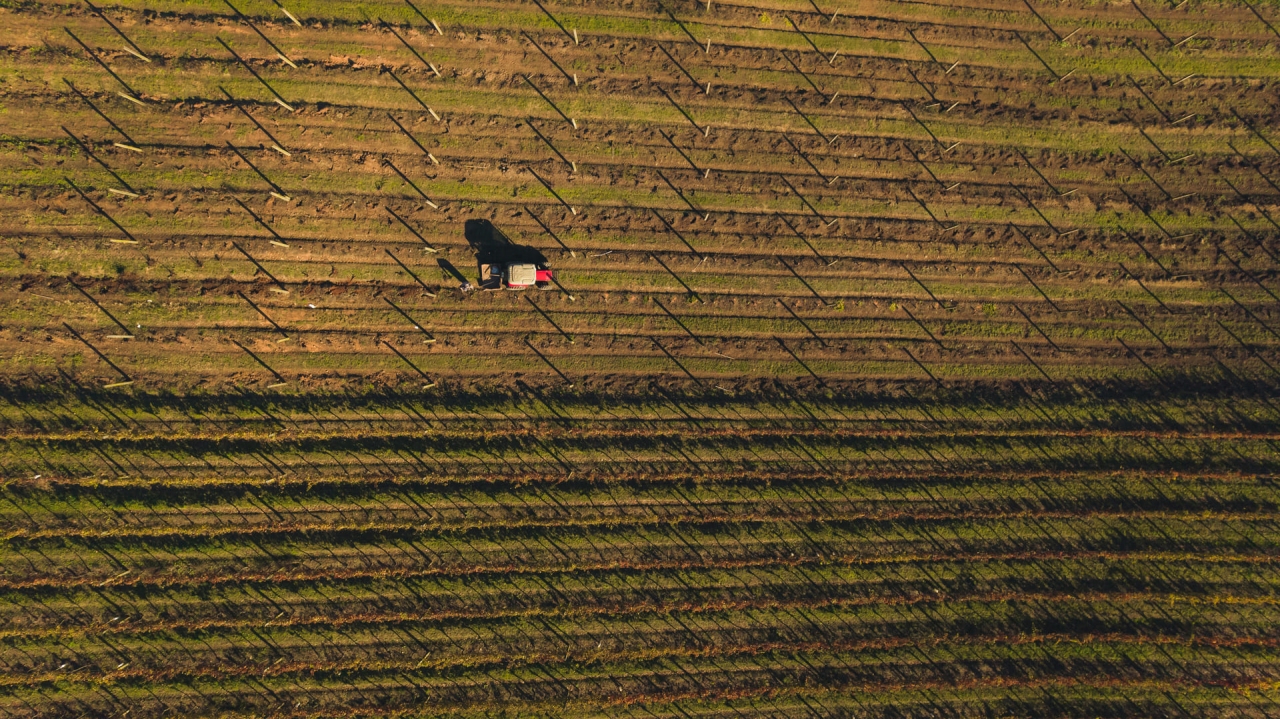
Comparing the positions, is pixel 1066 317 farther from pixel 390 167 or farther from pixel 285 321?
pixel 285 321

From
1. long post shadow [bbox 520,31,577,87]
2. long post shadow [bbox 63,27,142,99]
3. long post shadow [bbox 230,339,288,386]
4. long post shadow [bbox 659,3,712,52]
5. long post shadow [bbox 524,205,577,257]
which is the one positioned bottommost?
long post shadow [bbox 230,339,288,386]

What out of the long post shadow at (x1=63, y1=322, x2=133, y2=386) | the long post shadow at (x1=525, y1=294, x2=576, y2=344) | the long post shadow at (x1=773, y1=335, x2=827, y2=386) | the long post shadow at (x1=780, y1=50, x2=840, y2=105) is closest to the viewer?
the long post shadow at (x1=63, y1=322, x2=133, y2=386)

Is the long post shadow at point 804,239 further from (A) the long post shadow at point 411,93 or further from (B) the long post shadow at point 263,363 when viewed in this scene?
(B) the long post shadow at point 263,363

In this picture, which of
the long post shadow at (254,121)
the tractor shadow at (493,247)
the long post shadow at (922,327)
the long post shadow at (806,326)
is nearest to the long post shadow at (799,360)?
the long post shadow at (806,326)

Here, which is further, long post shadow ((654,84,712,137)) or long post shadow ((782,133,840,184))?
long post shadow ((782,133,840,184))

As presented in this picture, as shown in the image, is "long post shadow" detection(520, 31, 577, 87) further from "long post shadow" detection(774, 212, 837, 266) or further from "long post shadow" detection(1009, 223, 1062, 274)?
"long post shadow" detection(1009, 223, 1062, 274)

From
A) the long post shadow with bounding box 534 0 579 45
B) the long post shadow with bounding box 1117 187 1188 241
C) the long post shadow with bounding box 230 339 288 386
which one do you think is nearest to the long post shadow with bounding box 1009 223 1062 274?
the long post shadow with bounding box 1117 187 1188 241

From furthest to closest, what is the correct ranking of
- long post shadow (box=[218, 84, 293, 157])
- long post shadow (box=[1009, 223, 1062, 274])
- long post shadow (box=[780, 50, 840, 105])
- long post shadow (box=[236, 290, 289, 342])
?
long post shadow (box=[1009, 223, 1062, 274]), long post shadow (box=[780, 50, 840, 105]), long post shadow (box=[236, 290, 289, 342]), long post shadow (box=[218, 84, 293, 157])

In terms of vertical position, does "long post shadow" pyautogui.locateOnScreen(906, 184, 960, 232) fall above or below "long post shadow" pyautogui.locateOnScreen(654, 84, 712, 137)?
below
